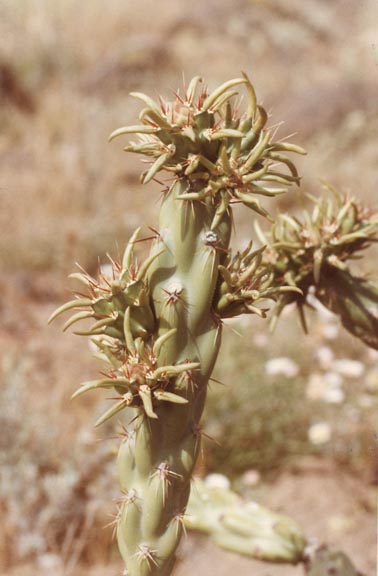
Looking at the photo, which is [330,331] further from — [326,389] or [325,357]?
[326,389]

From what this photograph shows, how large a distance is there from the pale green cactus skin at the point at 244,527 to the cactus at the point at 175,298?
2.08 feet

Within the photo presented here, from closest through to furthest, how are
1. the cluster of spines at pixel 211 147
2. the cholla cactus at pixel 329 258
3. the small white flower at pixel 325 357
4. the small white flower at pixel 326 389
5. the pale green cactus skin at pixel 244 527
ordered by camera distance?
the cluster of spines at pixel 211 147, the cholla cactus at pixel 329 258, the pale green cactus skin at pixel 244 527, the small white flower at pixel 326 389, the small white flower at pixel 325 357

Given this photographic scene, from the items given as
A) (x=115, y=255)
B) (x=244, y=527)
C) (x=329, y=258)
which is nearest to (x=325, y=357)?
(x=244, y=527)

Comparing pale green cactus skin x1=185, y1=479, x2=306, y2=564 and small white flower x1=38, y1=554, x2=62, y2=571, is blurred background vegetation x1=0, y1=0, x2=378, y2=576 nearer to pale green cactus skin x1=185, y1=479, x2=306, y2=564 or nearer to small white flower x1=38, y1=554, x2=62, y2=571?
small white flower x1=38, y1=554, x2=62, y2=571

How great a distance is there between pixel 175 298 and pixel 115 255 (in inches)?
145

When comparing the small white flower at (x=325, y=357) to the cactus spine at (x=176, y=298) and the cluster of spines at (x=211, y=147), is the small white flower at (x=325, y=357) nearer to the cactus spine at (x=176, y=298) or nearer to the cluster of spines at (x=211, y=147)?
the cactus spine at (x=176, y=298)

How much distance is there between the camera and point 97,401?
3.32 meters

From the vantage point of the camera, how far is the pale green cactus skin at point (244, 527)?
1.92 metres

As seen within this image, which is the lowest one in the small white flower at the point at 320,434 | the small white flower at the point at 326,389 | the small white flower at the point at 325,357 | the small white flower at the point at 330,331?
the small white flower at the point at 320,434

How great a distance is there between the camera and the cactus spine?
122 centimetres

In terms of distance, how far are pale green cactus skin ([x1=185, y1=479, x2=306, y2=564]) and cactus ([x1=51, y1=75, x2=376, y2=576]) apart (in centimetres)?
63

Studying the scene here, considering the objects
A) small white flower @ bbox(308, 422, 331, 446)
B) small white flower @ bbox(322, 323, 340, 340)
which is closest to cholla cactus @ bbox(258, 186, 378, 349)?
small white flower @ bbox(308, 422, 331, 446)

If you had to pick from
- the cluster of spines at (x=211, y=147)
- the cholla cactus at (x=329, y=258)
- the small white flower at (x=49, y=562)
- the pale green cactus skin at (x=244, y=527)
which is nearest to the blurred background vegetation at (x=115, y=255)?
the small white flower at (x=49, y=562)

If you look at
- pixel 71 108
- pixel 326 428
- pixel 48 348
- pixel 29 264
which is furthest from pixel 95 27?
pixel 326 428
